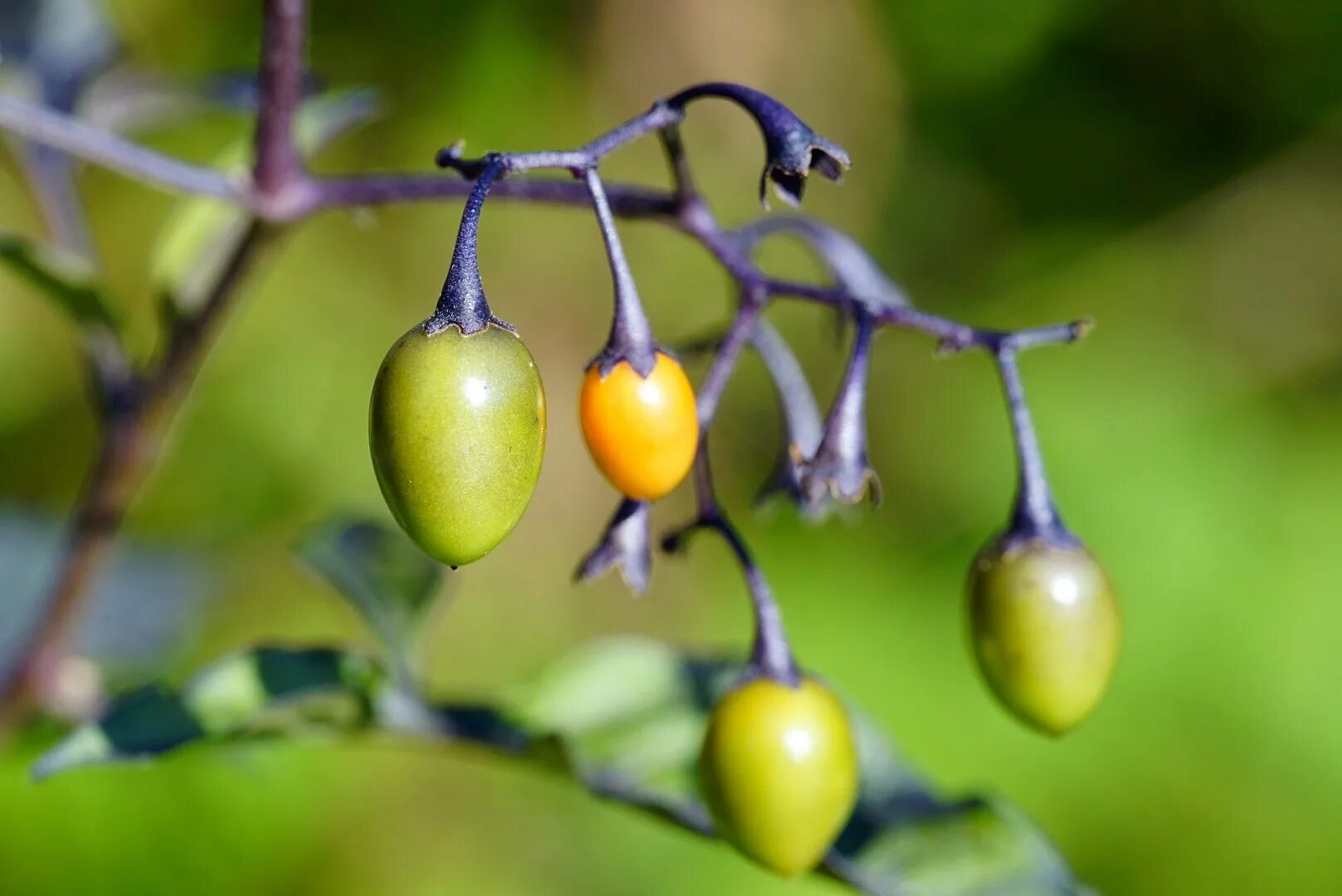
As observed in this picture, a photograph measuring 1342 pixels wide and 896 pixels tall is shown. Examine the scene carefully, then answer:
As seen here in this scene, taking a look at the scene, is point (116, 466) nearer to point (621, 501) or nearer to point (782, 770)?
point (621, 501)

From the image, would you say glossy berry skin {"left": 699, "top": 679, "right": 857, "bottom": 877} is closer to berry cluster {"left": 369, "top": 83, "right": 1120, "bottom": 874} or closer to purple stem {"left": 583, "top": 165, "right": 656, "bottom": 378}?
berry cluster {"left": 369, "top": 83, "right": 1120, "bottom": 874}

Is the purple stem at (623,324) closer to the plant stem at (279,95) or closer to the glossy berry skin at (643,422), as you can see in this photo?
the glossy berry skin at (643,422)

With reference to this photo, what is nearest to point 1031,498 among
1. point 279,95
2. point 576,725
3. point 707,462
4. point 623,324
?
point 707,462

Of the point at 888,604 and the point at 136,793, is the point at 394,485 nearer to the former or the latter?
the point at 136,793

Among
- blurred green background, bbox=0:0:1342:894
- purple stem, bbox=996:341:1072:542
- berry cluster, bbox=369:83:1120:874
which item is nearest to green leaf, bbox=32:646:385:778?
berry cluster, bbox=369:83:1120:874

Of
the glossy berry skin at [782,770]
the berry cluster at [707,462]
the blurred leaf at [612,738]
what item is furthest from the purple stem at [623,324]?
the blurred leaf at [612,738]

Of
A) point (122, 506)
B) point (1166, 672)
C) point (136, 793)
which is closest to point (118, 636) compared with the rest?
point (136, 793)
